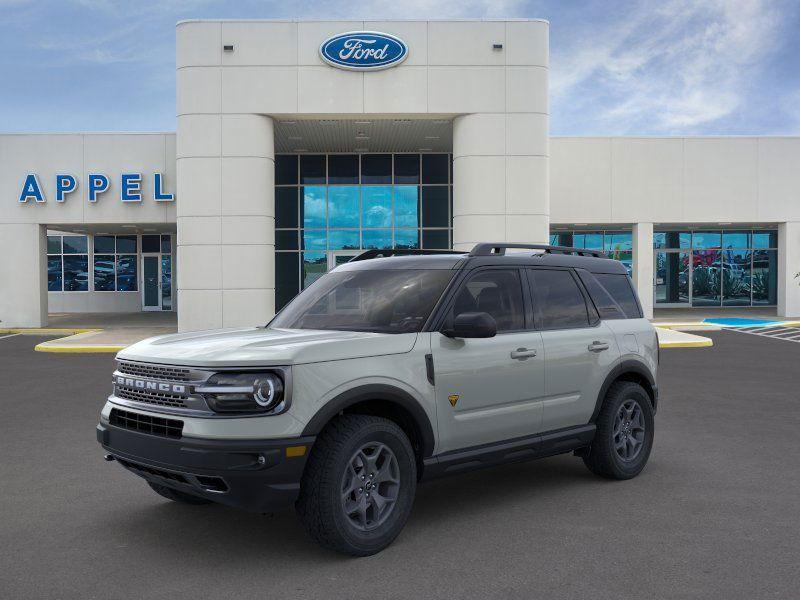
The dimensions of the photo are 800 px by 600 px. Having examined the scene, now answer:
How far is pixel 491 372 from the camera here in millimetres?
5316

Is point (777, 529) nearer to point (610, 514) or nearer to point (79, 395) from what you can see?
point (610, 514)

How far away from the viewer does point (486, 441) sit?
533 cm

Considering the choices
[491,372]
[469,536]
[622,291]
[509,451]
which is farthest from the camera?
[622,291]

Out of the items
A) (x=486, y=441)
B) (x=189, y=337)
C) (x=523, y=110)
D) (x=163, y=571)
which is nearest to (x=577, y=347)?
(x=486, y=441)

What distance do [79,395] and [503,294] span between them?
26.2 feet

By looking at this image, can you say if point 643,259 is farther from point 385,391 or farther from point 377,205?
point 385,391

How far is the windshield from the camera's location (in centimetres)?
529

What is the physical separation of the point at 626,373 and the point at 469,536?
2411mm

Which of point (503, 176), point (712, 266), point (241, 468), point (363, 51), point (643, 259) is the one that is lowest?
point (241, 468)

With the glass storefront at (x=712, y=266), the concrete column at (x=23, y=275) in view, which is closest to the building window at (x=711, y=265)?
the glass storefront at (x=712, y=266)

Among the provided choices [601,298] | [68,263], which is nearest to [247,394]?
[601,298]

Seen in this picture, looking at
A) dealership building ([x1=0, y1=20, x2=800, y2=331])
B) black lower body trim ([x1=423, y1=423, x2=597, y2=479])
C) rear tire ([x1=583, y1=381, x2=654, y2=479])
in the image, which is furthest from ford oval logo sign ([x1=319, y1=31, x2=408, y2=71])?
black lower body trim ([x1=423, y1=423, x2=597, y2=479])

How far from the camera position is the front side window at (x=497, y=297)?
5.50m

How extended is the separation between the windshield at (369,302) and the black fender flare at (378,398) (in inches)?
20.8
